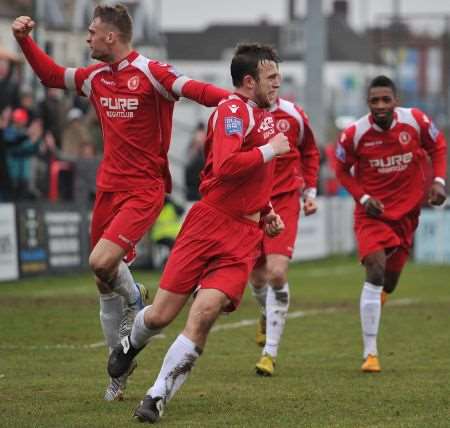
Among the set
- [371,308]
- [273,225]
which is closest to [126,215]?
[273,225]

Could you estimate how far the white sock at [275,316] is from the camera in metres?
11.2

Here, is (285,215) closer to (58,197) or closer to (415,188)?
(415,188)

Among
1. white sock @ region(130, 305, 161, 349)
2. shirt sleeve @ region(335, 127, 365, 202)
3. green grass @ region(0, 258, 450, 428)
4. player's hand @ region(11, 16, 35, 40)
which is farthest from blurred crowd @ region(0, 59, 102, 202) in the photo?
white sock @ region(130, 305, 161, 349)

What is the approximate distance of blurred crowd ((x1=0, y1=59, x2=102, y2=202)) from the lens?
69.4 feet

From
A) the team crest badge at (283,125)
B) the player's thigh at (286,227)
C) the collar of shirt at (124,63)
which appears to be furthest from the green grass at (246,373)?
the collar of shirt at (124,63)

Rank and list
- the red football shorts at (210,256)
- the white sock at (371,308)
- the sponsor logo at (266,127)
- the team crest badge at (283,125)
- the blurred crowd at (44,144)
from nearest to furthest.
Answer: the red football shorts at (210,256), the sponsor logo at (266,127), the white sock at (371,308), the team crest badge at (283,125), the blurred crowd at (44,144)

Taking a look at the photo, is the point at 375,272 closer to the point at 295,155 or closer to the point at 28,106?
the point at 295,155

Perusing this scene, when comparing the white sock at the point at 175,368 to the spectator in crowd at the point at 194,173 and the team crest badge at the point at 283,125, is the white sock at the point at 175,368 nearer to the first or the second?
the team crest badge at the point at 283,125

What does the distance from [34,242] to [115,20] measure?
11370 mm

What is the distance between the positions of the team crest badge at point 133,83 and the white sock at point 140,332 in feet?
5.46

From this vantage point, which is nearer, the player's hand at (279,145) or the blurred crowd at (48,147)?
the player's hand at (279,145)

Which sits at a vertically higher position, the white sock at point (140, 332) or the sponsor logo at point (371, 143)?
the sponsor logo at point (371, 143)

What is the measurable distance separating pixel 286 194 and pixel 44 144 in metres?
11.1

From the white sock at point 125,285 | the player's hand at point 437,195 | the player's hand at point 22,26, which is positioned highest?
the player's hand at point 22,26
